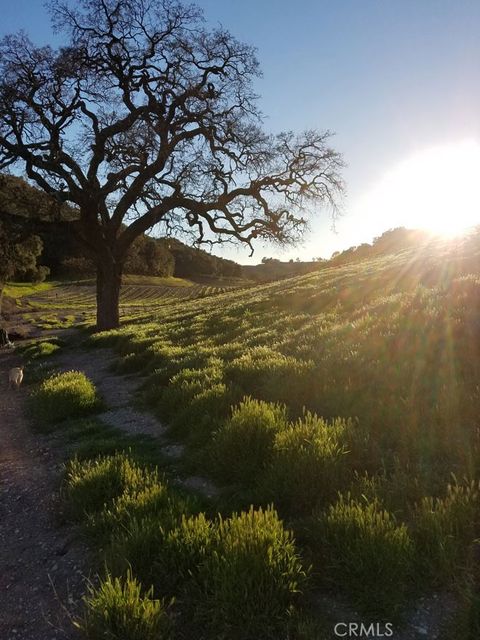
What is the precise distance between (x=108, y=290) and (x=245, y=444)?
20.2 metres

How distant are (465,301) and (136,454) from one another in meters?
7.24

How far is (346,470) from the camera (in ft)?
15.2

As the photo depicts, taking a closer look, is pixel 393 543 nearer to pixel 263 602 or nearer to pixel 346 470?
pixel 263 602

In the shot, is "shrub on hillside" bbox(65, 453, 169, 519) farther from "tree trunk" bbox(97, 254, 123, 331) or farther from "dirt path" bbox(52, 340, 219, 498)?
"tree trunk" bbox(97, 254, 123, 331)

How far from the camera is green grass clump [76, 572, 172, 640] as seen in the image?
2926 mm

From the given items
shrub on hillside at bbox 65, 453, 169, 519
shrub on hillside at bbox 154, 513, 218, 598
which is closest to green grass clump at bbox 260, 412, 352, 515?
shrub on hillside at bbox 154, 513, 218, 598

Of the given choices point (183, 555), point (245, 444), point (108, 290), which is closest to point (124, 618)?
point (183, 555)

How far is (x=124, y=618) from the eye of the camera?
2.95 meters

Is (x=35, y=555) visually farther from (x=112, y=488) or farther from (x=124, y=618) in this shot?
(x=124, y=618)

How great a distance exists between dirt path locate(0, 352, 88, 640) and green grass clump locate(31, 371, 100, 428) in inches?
66.6

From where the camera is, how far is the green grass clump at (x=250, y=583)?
2975 mm

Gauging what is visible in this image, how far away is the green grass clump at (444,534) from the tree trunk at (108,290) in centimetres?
2179

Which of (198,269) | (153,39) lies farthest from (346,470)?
(198,269)

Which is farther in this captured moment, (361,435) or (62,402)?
(62,402)
